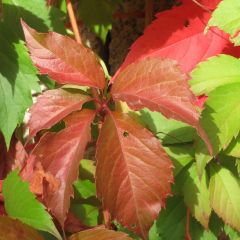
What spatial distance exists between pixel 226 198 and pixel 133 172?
0.65 ft

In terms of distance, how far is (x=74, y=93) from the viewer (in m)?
0.62

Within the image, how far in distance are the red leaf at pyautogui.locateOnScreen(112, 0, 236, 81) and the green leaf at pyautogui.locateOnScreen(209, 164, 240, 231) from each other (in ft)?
0.58

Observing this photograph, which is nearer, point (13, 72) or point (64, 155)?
point (64, 155)

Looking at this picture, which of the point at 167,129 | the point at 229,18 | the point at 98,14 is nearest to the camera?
the point at 229,18

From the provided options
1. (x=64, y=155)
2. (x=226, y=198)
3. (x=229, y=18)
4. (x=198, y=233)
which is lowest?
(x=198, y=233)

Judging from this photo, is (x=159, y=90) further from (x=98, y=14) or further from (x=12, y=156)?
(x=98, y=14)

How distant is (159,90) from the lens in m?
0.59

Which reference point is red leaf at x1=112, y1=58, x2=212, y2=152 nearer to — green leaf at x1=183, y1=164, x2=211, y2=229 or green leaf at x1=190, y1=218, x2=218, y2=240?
green leaf at x1=183, y1=164, x2=211, y2=229

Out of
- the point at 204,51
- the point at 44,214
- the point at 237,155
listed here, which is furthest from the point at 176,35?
the point at 44,214

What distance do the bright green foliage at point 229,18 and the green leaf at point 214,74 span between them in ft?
0.14

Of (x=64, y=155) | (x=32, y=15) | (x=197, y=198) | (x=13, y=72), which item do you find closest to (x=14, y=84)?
(x=13, y=72)

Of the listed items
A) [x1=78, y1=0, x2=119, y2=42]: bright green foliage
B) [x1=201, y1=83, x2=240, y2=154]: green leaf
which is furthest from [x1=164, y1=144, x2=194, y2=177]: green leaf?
[x1=78, y1=0, x2=119, y2=42]: bright green foliage

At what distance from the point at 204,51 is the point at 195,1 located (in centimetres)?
8

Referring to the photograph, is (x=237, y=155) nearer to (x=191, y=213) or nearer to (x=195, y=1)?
(x=191, y=213)
